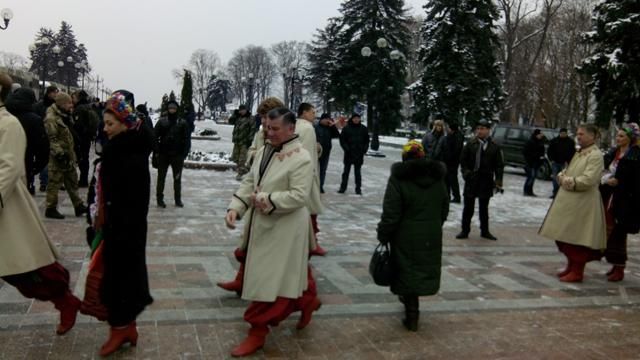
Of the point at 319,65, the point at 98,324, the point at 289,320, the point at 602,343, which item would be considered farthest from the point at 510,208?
the point at 319,65

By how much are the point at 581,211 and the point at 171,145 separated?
6.84 metres

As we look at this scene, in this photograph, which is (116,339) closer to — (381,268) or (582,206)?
(381,268)

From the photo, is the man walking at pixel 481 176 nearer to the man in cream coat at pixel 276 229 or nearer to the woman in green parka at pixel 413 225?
the woman in green parka at pixel 413 225

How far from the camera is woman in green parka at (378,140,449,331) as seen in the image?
475cm

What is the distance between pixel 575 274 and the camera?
6.91m

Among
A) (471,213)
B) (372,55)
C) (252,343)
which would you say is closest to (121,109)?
(252,343)

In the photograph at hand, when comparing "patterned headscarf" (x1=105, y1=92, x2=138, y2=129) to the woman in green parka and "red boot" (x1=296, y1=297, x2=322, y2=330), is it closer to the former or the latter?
"red boot" (x1=296, y1=297, x2=322, y2=330)

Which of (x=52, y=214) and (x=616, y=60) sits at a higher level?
(x=616, y=60)

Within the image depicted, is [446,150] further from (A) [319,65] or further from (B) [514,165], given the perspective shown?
(A) [319,65]

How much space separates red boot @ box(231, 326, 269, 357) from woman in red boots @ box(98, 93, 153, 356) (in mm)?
756

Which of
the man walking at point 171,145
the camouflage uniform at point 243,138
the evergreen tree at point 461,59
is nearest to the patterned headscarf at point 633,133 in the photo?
the man walking at point 171,145

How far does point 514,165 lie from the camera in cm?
2153

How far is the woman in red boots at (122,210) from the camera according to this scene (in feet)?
12.7

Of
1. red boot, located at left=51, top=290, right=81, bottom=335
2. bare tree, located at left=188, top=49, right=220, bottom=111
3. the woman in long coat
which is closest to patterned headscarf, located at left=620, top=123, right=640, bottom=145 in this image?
the woman in long coat
